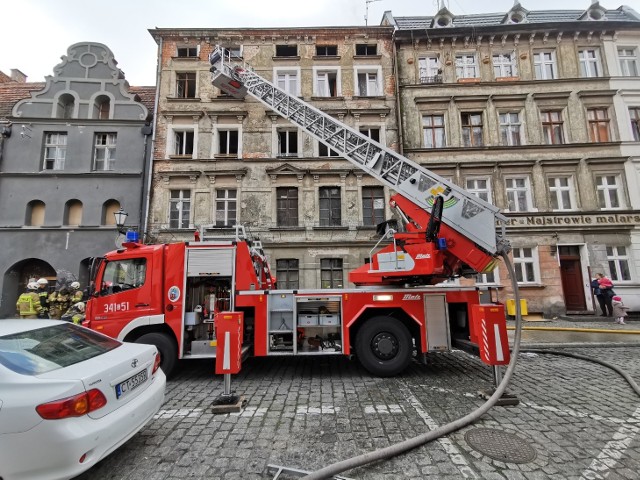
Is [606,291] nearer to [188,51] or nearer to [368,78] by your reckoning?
[368,78]

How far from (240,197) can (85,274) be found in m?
8.20

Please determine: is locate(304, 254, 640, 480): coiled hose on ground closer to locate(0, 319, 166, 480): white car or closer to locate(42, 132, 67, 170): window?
locate(0, 319, 166, 480): white car

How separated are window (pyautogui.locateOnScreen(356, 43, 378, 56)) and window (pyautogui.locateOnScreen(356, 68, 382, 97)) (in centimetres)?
120

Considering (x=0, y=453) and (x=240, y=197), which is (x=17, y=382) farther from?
(x=240, y=197)

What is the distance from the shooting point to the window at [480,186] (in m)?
16.0

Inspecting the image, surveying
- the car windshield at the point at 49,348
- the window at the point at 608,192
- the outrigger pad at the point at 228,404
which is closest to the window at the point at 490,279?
the window at the point at 608,192

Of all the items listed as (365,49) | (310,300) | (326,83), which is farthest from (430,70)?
(310,300)

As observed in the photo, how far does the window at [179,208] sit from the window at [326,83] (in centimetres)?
862

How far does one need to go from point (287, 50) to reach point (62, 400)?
A: 19.0 metres

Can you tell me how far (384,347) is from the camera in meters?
6.16

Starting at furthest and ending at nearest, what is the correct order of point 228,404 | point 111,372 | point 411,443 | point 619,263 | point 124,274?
point 619,263, point 124,274, point 228,404, point 411,443, point 111,372

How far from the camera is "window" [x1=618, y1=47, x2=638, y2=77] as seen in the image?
16875 mm

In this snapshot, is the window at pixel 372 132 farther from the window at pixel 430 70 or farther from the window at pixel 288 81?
the window at pixel 288 81

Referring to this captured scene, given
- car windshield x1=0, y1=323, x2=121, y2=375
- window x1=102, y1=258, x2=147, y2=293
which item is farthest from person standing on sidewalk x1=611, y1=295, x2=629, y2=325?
car windshield x1=0, y1=323, x2=121, y2=375
